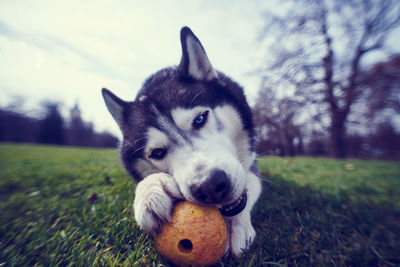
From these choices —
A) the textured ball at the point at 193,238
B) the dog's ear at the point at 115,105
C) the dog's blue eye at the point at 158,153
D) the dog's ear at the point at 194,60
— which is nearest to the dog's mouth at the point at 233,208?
the textured ball at the point at 193,238

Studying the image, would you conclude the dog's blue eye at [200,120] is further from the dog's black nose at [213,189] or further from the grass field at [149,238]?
the grass field at [149,238]

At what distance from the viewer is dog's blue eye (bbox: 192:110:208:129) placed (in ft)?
6.40

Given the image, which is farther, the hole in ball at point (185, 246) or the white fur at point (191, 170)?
the white fur at point (191, 170)

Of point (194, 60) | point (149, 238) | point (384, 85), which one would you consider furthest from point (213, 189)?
point (384, 85)

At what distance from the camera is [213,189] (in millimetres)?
1275

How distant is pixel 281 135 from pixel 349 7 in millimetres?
8345

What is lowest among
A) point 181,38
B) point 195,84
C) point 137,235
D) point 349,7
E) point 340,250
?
point 340,250

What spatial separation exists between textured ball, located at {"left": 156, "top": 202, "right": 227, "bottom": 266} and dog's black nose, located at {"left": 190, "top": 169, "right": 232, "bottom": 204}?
0.25 feet

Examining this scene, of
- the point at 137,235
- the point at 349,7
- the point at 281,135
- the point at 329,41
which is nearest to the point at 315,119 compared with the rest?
the point at 281,135

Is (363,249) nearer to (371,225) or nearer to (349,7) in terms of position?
(371,225)

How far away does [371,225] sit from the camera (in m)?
2.01

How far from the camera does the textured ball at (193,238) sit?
3.75 feet

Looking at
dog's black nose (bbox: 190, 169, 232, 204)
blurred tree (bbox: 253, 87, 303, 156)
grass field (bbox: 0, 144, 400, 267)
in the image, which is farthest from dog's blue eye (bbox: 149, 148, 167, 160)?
blurred tree (bbox: 253, 87, 303, 156)

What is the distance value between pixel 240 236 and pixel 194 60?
73.7 inches
